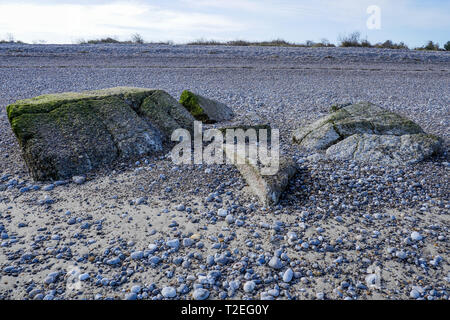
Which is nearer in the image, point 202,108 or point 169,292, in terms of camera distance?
point 169,292

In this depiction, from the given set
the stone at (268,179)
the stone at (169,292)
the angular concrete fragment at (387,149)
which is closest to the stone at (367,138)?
the angular concrete fragment at (387,149)

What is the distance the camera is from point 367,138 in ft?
17.6

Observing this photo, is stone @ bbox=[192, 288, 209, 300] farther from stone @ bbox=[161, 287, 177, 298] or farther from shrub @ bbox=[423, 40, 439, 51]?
shrub @ bbox=[423, 40, 439, 51]

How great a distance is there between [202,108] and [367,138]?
3624mm

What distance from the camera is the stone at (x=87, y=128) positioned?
16.0 ft

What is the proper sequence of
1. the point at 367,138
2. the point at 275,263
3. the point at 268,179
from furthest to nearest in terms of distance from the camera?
the point at 367,138, the point at 268,179, the point at 275,263

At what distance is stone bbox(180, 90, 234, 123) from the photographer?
7.30 m

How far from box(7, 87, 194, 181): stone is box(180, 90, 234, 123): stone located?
86cm

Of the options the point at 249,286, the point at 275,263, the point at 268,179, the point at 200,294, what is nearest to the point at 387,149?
the point at 268,179

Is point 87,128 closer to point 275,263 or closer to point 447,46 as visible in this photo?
point 275,263

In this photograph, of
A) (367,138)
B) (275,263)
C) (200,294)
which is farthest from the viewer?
(367,138)

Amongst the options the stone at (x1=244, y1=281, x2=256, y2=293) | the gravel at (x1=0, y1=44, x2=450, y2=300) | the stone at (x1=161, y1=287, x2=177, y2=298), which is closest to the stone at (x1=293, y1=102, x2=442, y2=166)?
the gravel at (x1=0, y1=44, x2=450, y2=300)
